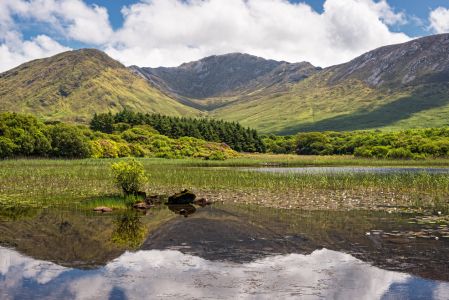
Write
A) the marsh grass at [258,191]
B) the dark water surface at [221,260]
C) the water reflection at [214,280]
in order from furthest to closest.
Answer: the marsh grass at [258,191]
the dark water surface at [221,260]
the water reflection at [214,280]

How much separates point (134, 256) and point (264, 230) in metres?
5.18

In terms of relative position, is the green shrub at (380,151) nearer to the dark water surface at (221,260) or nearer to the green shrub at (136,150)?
the green shrub at (136,150)

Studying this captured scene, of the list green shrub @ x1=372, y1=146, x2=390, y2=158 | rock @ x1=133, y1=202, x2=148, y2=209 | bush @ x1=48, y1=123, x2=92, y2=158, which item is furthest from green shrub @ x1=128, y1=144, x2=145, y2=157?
rock @ x1=133, y1=202, x2=148, y2=209

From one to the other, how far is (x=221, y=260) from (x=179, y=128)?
306ft

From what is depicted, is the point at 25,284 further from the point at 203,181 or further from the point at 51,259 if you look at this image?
the point at 203,181

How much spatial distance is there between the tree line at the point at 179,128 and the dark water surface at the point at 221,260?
87677mm

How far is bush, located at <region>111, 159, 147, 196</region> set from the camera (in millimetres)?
19781

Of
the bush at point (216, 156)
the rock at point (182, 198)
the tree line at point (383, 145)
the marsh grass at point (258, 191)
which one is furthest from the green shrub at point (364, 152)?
the rock at point (182, 198)

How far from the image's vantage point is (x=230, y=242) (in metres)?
11.1

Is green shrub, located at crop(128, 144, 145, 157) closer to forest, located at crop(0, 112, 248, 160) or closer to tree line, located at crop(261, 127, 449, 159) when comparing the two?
forest, located at crop(0, 112, 248, 160)

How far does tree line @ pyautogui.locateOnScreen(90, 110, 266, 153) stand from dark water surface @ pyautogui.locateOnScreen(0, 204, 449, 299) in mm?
87677

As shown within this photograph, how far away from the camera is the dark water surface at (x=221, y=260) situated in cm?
732

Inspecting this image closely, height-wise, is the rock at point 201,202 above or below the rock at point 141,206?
below

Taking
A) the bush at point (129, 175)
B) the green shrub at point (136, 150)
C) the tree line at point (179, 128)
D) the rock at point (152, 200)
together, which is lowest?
the rock at point (152, 200)
